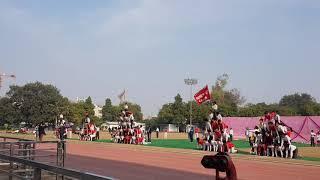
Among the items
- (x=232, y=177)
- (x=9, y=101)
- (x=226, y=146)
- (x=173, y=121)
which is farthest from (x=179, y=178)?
(x=9, y=101)

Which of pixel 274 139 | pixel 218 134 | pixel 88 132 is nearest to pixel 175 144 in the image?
pixel 88 132

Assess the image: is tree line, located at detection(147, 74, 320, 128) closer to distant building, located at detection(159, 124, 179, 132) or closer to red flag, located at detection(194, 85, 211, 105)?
distant building, located at detection(159, 124, 179, 132)

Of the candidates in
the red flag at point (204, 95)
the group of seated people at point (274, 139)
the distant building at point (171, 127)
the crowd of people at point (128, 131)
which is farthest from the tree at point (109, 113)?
the group of seated people at point (274, 139)

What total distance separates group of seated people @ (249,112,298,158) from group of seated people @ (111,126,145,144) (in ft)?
57.9

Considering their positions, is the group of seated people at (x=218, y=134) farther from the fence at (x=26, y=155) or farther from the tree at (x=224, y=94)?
the tree at (x=224, y=94)

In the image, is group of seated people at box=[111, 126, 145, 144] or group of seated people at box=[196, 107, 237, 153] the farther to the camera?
group of seated people at box=[111, 126, 145, 144]

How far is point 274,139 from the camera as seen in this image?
29031mm

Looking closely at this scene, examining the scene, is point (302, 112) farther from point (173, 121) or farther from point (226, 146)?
point (226, 146)

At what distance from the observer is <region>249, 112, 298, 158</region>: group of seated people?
28328 mm

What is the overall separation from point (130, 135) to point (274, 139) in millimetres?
20263

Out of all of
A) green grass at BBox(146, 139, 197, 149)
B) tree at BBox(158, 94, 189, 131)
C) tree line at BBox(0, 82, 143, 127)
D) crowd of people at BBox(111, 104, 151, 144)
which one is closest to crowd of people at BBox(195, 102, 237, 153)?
green grass at BBox(146, 139, 197, 149)

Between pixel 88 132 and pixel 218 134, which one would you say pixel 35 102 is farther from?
pixel 218 134

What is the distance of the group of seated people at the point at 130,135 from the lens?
153 ft

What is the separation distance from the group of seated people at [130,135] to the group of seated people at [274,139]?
17.7 m
